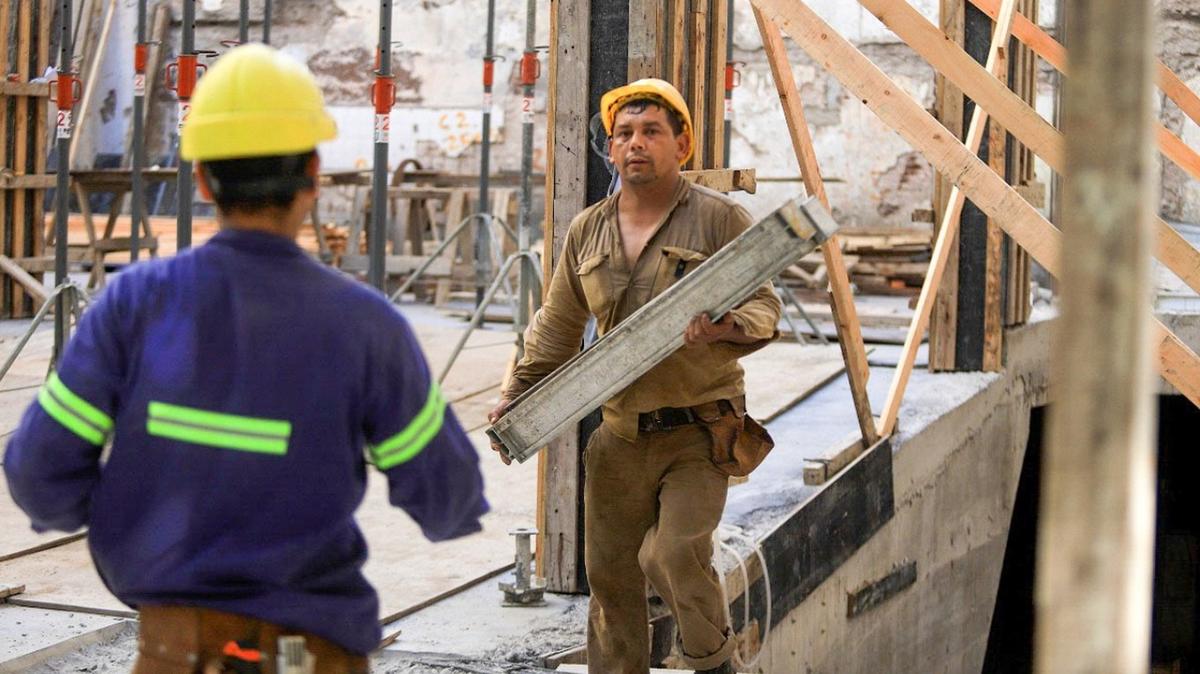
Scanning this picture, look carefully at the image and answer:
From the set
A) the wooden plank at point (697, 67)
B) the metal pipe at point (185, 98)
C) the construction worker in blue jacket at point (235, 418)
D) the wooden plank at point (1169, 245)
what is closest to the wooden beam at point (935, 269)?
the wooden plank at point (697, 67)

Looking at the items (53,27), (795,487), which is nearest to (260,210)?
(795,487)

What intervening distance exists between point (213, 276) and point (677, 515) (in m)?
2.24

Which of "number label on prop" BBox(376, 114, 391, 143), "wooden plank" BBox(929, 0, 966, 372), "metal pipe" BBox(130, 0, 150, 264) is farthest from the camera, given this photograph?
"metal pipe" BBox(130, 0, 150, 264)

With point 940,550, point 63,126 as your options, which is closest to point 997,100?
point 940,550

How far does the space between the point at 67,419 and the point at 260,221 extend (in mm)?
430

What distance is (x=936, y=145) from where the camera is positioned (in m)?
4.90

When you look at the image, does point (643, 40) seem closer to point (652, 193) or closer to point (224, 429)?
point (652, 193)

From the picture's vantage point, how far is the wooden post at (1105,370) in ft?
4.92

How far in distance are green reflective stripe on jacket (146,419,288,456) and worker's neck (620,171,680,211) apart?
226 cm

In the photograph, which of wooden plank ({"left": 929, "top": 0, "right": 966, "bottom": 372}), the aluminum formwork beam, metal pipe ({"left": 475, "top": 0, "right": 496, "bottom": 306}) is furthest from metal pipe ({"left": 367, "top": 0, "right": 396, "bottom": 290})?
the aluminum formwork beam

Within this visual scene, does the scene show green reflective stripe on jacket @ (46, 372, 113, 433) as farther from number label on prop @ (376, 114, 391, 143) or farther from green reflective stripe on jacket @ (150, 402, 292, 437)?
number label on prop @ (376, 114, 391, 143)

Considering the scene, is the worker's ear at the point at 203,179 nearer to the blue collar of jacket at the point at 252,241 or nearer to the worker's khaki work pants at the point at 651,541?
the blue collar of jacket at the point at 252,241

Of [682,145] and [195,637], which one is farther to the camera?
[682,145]

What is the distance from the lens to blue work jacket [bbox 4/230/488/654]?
2.43m
